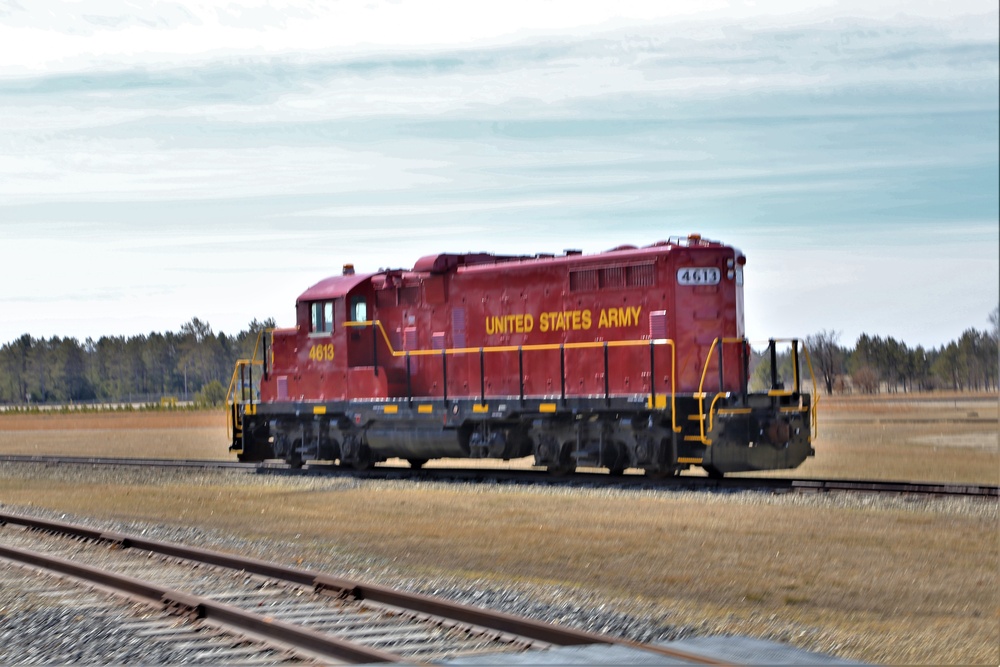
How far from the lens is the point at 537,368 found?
65.0 feet

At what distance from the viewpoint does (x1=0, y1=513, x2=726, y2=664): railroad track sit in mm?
7496

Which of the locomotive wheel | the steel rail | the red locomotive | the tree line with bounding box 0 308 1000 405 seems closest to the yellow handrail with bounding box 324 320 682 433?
the red locomotive

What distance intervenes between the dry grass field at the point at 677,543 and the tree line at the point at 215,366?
27.7m

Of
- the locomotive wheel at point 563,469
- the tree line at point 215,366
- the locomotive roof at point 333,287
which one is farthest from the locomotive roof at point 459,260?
the tree line at point 215,366

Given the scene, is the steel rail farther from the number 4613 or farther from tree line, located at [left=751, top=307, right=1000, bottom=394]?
tree line, located at [left=751, top=307, right=1000, bottom=394]

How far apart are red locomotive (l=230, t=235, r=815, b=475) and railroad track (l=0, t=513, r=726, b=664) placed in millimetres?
8484

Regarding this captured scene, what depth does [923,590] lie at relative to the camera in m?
9.63

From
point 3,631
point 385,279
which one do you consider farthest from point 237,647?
point 385,279

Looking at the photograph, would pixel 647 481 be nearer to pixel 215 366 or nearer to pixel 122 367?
pixel 122 367

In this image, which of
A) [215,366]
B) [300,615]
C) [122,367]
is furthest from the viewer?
[215,366]

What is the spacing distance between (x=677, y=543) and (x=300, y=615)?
15.8 ft

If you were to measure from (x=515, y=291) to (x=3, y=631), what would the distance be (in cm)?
1266

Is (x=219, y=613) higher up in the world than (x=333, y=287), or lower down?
lower down

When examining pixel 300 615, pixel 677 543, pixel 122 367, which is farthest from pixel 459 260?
pixel 122 367
